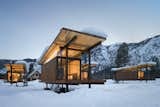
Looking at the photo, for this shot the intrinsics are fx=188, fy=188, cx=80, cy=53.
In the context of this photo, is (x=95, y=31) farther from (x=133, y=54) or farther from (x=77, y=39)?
(x=133, y=54)

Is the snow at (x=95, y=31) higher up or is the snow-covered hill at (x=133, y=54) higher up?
the snow-covered hill at (x=133, y=54)

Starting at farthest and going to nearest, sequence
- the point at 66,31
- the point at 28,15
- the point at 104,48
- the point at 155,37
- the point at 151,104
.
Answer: the point at 104,48 < the point at 155,37 < the point at 28,15 < the point at 66,31 < the point at 151,104

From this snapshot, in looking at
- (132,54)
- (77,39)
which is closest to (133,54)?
(132,54)

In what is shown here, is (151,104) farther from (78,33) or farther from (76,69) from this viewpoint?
(76,69)

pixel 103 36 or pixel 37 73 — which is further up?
pixel 103 36

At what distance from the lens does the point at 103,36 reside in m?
13.2

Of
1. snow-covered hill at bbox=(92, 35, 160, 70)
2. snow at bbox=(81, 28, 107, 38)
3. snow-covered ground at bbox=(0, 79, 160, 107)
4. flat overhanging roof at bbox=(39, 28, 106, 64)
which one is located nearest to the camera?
snow-covered ground at bbox=(0, 79, 160, 107)

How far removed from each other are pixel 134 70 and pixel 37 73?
34967 millimetres

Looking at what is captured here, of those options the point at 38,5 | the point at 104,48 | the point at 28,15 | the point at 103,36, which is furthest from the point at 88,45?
the point at 104,48

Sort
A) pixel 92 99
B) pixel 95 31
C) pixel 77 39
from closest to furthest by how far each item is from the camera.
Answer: pixel 92 99
pixel 95 31
pixel 77 39

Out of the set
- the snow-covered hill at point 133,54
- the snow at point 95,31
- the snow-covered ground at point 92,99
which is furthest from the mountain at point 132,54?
the snow-covered ground at point 92,99

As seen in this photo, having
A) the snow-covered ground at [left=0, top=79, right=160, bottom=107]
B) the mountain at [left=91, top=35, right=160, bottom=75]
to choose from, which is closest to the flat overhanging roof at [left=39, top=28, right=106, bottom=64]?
the snow-covered ground at [left=0, top=79, right=160, bottom=107]

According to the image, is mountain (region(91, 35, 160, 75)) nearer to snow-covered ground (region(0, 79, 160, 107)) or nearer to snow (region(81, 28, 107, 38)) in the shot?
snow (region(81, 28, 107, 38))

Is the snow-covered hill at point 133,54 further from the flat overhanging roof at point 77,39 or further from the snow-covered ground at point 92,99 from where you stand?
the snow-covered ground at point 92,99
